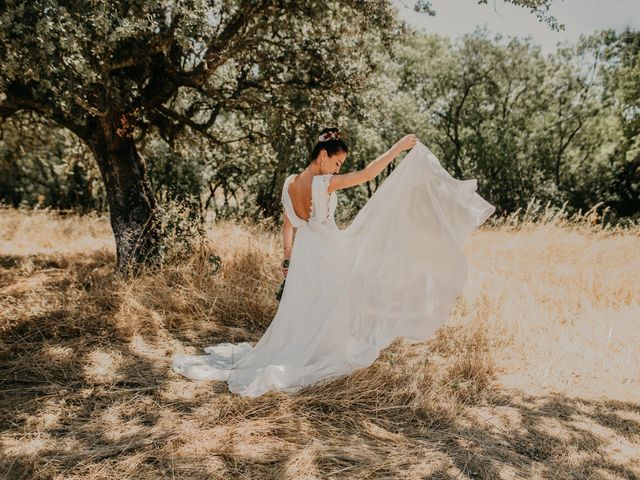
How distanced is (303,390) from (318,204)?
5.74 feet

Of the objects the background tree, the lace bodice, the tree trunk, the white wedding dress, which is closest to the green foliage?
the background tree

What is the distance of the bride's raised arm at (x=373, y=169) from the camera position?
13.2ft

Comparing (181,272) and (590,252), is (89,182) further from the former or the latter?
(590,252)

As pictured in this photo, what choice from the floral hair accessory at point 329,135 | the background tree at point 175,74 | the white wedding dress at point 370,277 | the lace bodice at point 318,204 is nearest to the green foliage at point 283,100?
the background tree at point 175,74

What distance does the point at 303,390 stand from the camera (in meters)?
4.27

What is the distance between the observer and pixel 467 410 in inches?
166

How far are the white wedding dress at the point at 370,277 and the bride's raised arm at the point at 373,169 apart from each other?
0.15m

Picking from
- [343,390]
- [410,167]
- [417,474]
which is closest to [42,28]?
[410,167]

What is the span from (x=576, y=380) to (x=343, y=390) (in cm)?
256

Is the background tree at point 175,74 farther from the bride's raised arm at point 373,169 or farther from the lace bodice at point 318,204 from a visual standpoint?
the bride's raised arm at point 373,169

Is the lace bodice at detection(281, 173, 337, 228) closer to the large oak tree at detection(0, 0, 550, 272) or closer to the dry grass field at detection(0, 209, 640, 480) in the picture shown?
the dry grass field at detection(0, 209, 640, 480)

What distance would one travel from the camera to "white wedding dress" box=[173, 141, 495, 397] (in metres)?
4.37

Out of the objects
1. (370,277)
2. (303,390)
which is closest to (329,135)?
(370,277)

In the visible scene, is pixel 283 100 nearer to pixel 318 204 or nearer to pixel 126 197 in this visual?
pixel 126 197
